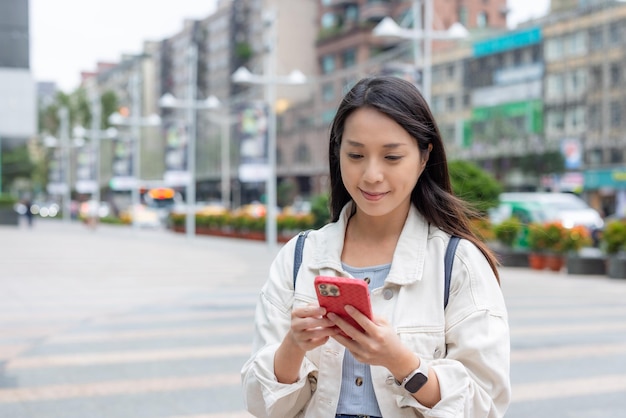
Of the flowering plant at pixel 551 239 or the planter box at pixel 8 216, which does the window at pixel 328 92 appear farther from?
the flowering plant at pixel 551 239

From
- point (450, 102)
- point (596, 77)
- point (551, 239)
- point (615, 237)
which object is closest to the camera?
point (615, 237)

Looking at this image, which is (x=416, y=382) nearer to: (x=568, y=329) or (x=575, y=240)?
(x=568, y=329)

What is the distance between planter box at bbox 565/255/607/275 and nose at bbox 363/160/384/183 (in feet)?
58.2

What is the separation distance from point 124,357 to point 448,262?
618cm

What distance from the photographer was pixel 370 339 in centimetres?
195

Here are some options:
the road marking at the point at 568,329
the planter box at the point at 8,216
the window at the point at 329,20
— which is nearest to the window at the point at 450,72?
the window at the point at 329,20

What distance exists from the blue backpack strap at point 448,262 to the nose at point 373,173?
0.25 metres

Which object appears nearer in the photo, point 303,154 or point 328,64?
point 303,154

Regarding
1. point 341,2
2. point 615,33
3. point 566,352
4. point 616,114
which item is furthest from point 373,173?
point 341,2

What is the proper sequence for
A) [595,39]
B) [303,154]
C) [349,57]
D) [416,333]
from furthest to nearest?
[303,154] → [349,57] → [595,39] → [416,333]

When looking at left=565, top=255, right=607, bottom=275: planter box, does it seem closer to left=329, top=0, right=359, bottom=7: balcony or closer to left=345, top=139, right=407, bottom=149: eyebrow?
left=345, top=139, right=407, bottom=149: eyebrow

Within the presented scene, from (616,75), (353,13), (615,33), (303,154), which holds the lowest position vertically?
(303,154)

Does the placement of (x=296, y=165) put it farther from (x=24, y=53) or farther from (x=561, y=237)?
(x=561, y=237)

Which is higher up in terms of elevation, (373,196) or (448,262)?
(373,196)
